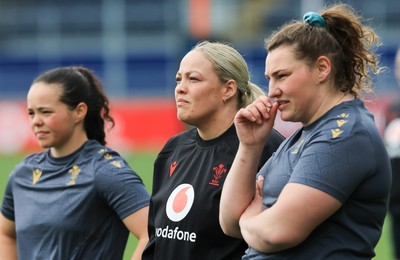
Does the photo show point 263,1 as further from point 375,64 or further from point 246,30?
point 375,64

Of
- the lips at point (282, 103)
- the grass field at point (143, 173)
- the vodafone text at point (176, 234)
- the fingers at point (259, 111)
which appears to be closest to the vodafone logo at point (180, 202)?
the vodafone text at point (176, 234)

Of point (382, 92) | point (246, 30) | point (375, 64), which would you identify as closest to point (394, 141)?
point (375, 64)

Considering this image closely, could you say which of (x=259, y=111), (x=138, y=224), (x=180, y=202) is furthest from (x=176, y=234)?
(x=259, y=111)

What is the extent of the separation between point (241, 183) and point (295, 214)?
0.37 m

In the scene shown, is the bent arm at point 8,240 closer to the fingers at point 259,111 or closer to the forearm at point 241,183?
the forearm at point 241,183

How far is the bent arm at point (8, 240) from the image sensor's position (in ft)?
17.1

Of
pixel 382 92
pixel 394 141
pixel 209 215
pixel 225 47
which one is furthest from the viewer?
pixel 382 92

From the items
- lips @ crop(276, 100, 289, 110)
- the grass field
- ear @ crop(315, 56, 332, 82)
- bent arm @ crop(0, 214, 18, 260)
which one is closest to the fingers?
lips @ crop(276, 100, 289, 110)

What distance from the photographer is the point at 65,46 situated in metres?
34.8

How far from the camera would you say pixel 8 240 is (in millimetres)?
5238

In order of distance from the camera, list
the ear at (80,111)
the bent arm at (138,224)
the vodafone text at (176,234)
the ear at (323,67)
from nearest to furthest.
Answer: the ear at (323,67) → the vodafone text at (176,234) → the bent arm at (138,224) → the ear at (80,111)

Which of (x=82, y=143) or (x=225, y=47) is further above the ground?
(x=225, y=47)

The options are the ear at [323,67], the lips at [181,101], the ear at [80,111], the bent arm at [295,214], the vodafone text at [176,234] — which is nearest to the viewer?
the bent arm at [295,214]

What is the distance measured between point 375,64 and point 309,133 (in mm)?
470
